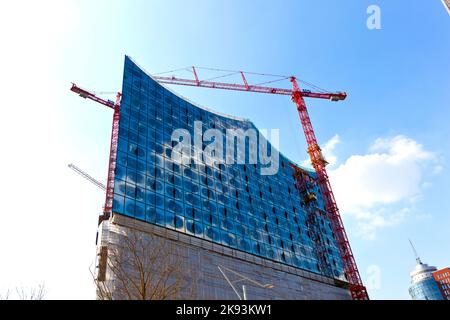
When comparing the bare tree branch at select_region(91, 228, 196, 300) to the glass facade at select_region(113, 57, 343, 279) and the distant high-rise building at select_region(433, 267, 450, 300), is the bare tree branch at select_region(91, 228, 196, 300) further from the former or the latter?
the distant high-rise building at select_region(433, 267, 450, 300)

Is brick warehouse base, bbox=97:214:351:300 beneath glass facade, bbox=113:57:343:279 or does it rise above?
beneath

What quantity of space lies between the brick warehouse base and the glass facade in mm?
1217

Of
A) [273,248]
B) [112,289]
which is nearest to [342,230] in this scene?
[273,248]

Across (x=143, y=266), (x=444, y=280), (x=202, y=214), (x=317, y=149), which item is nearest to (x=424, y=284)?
(x=444, y=280)

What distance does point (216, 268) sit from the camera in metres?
42.8

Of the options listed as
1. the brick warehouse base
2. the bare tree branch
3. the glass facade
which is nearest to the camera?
the bare tree branch

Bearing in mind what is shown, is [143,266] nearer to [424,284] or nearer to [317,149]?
[317,149]

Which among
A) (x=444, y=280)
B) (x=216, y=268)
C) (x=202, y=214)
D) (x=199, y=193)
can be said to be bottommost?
(x=216, y=268)

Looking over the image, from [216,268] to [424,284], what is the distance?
19199 cm

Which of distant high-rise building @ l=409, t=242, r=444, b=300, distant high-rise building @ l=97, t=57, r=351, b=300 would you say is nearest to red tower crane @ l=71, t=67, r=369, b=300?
distant high-rise building @ l=97, t=57, r=351, b=300

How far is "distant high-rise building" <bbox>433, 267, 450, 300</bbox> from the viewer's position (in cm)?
17825
